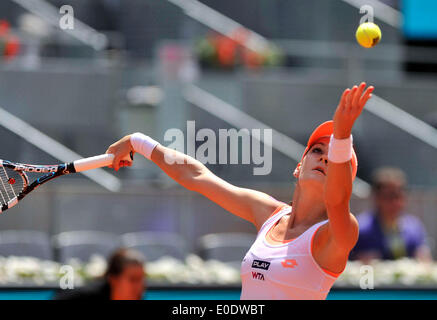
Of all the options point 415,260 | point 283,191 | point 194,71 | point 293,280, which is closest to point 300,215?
point 293,280

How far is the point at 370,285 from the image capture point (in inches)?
215

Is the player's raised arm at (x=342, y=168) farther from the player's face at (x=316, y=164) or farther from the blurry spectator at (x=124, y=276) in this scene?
the blurry spectator at (x=124, y=276)

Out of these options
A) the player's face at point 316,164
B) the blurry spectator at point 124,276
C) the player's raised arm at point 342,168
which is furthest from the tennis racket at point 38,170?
the player's raised arm at point 342,168

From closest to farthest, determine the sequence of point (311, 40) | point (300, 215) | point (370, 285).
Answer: point (300, 215) → point (370, 285) → point (311, 40)

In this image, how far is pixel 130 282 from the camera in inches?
159

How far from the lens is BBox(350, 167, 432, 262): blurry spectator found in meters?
6.08

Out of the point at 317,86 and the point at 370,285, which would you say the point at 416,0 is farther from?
the point at 370,285

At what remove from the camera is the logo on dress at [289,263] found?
9.38 ft

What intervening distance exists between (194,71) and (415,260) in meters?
4.85

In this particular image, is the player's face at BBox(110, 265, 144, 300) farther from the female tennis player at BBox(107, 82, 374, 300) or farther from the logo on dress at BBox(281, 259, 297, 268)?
the logo on dress at BBox(281, 259, 297, 268)

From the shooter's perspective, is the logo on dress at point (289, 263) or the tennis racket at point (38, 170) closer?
the logo on dress at point (289, 263)

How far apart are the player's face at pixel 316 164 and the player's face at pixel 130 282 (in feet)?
4.25

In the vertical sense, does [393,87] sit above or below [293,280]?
above

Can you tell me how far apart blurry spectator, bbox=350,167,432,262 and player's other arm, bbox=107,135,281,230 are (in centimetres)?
290
